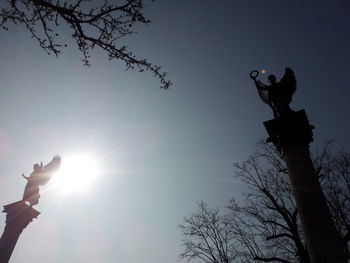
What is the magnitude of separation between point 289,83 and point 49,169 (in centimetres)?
1114

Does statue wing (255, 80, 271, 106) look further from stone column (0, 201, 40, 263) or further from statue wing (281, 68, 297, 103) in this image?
stone column (0, 201, 40, 263)

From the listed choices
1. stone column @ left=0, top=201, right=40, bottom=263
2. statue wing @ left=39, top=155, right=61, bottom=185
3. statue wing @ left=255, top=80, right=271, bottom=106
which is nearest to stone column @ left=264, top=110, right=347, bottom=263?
statue wing @ left=255, top=80, right=271, bottom=106

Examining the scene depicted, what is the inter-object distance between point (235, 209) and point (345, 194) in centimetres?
745

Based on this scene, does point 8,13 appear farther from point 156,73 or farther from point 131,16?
point 156,73

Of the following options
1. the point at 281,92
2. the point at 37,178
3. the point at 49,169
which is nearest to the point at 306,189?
the point at 281,92

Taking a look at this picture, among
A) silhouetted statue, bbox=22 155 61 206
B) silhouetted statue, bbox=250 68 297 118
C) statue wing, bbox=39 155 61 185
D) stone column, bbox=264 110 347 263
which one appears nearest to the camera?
stone column, bbox=264 110 347 263

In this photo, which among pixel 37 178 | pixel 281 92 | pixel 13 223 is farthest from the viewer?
pixel 37 178

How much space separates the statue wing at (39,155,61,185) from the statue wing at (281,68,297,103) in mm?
10568

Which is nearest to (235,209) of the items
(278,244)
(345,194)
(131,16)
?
(278,244)

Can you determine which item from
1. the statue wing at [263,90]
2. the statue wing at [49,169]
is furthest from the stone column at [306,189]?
the statue wing at [49,169]

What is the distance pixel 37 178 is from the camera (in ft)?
35.1

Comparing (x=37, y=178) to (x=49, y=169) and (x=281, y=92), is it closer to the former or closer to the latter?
(x=49, y=169)

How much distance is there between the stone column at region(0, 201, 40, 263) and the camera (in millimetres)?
8766

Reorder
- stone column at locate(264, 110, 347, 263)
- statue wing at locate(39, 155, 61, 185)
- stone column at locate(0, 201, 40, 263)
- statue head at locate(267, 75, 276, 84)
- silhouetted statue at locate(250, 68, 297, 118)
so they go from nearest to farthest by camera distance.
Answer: stone column at locate(264, 110, 347, 263) → silhouetted statue at locate(250, 68, 297, 118) → statue head at locate(267, 75, 276, 84) → stone column at locate(0, 201, 40, 263) → statue wing at locate(39, 155, 61, 185)
